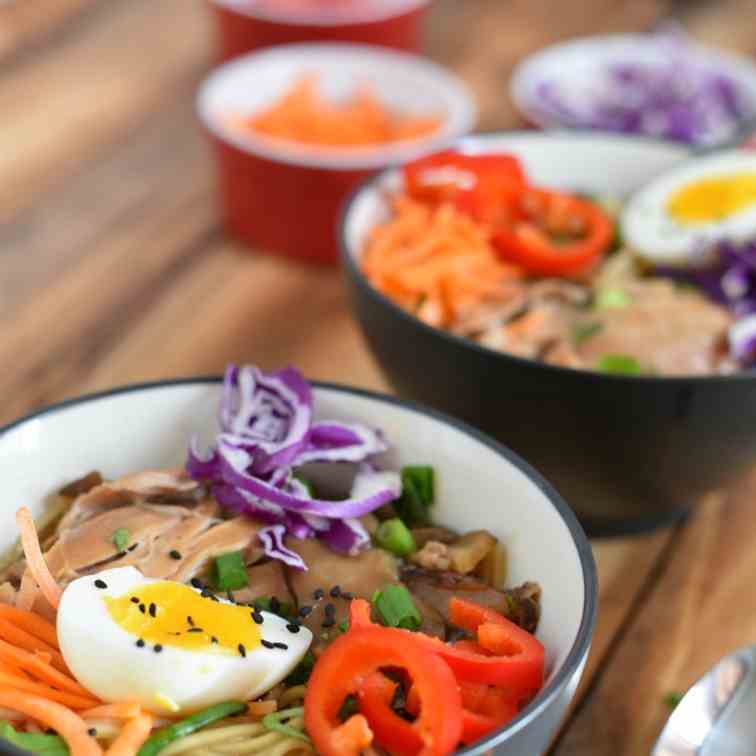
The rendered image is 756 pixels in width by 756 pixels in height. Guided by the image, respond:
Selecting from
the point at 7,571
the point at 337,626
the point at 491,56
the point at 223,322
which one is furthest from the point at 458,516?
the point at 491,56

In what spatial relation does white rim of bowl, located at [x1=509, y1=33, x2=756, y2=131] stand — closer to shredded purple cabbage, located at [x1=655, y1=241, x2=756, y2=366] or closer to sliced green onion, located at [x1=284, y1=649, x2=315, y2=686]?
shredded purple cabbage, located at [x1=655, y1=241, x2=756, y2=366]

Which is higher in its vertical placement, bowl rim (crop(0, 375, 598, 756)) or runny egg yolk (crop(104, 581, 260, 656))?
runny egg yolk (crop(104, 581, 260, 656))

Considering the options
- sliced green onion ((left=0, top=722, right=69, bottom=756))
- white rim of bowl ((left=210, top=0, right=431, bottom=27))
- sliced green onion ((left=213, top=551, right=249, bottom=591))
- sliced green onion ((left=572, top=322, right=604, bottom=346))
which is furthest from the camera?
white rim of bowl ((left=210, top=0, right=431, bottom=27))

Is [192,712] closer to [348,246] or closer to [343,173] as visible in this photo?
[348,246]

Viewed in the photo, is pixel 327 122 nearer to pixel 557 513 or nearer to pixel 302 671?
pixel 557 513

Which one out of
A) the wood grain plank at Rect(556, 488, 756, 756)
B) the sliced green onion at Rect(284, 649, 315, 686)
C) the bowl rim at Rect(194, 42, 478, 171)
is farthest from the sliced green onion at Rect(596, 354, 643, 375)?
the sliced green onion at Rect(284, 649, 315, 686)

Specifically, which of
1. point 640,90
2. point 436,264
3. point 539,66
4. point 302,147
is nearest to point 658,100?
point 640,90
